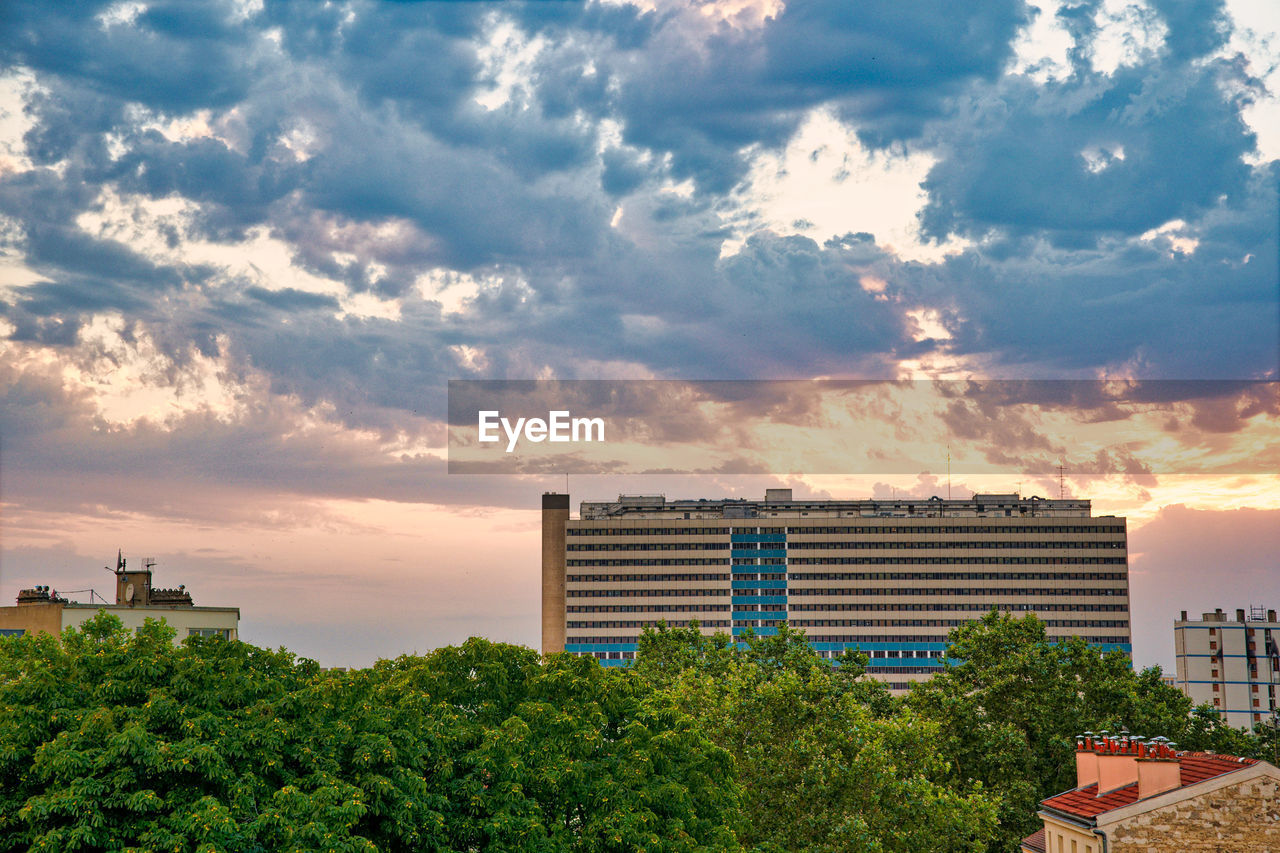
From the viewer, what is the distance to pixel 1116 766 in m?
37.9

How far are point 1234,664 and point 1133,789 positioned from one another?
180m

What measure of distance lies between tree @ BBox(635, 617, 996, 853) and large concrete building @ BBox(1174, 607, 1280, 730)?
169 metres

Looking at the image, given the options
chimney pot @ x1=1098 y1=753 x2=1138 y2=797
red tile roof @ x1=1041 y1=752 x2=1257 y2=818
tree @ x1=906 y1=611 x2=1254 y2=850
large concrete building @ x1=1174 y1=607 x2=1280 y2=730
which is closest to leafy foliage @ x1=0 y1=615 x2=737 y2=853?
red tile roof @ x1=1041 y1=752 x2=1257 y2=818

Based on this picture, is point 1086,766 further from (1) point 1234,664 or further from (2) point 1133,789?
(1) point 1234,664

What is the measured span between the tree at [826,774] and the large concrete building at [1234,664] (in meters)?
169

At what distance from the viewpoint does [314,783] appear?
24984 mm

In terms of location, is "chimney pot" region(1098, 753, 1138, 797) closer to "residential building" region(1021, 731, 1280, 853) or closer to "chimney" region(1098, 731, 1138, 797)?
"chimney" region(1098, 731, 1138, 797)

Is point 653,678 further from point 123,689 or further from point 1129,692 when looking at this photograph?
point 123,689

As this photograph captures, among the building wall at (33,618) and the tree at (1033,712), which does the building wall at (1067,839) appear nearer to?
the tree at (1033,712)

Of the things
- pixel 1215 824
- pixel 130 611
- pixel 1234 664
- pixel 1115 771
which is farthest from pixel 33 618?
pixel 1234 664

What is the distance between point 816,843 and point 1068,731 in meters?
22.2

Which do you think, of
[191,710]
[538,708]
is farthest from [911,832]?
[191,710]

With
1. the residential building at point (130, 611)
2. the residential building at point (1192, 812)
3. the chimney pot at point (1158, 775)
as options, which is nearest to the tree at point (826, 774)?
the residential building at point (1192, 812)

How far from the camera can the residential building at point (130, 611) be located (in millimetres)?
60969
